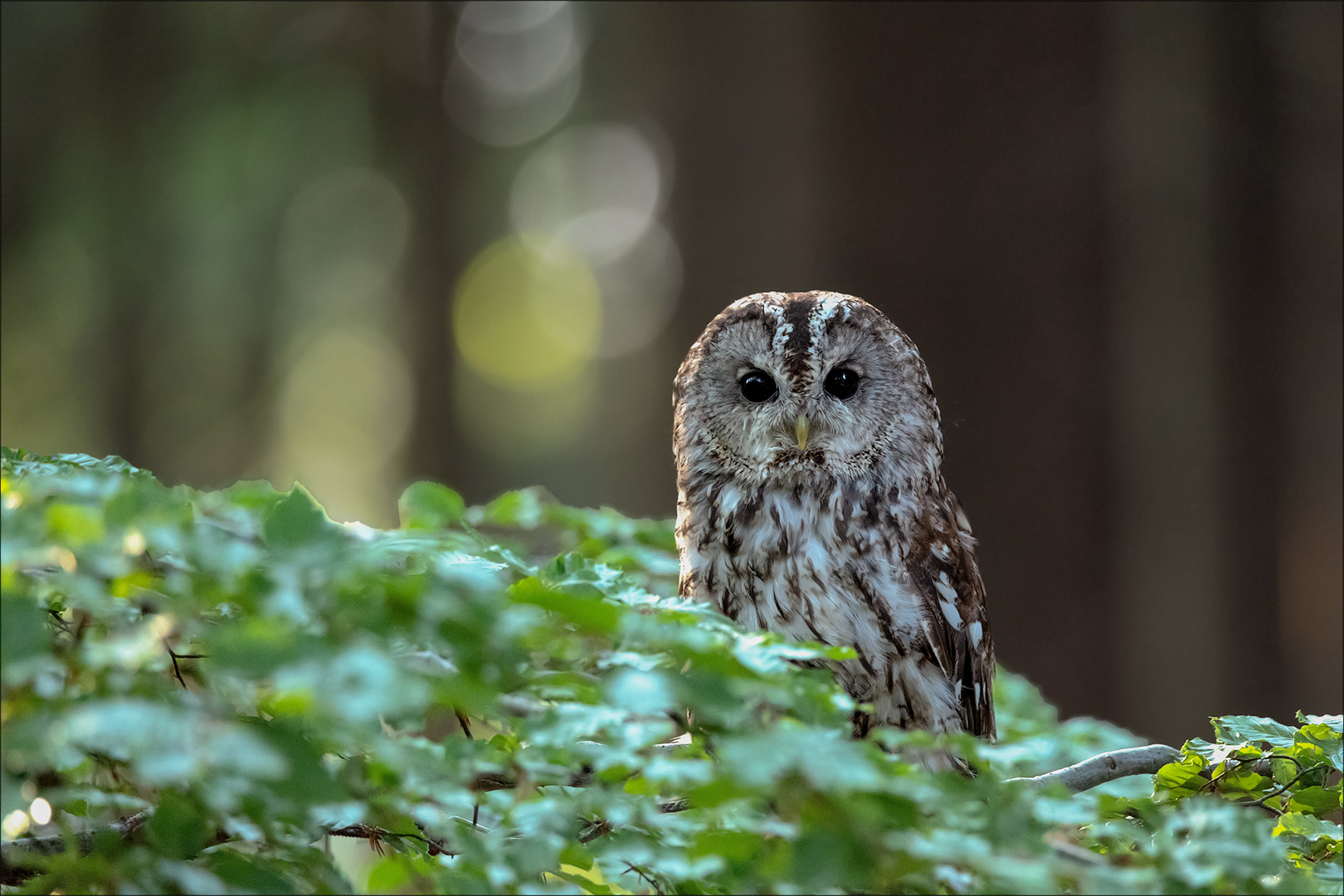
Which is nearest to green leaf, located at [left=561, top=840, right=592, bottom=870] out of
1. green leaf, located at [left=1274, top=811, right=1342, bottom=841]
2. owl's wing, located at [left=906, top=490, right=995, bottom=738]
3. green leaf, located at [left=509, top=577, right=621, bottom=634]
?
green leaf, located at [left=509, top=577, right=621, bottom=634]

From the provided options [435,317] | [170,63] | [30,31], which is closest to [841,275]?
[435,317]

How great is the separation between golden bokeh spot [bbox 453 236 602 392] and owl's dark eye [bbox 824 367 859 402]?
760 centimetres

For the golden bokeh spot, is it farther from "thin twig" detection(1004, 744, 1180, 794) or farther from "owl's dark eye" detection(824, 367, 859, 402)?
"thin twig" detection(1004, 744, 1180, 794)

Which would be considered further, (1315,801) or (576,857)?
(1315,801)

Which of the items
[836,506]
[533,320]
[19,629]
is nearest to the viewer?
[19,629]

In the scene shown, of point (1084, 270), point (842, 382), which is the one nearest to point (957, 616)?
point (842, 382)

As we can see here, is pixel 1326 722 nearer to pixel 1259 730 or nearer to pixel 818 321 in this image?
pixel 1259 730

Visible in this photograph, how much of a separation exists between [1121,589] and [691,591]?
2.04 m

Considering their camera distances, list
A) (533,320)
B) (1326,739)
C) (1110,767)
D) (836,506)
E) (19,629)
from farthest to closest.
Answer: (533,320) → (836,506) → (1110,767) → (1326,739) → (19,629)

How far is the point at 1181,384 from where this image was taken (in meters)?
3.37

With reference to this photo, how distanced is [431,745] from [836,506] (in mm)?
1257

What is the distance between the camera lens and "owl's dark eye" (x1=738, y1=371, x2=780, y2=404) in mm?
1955

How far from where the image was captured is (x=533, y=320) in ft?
33.6

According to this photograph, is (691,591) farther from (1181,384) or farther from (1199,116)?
(1199,116)
